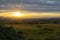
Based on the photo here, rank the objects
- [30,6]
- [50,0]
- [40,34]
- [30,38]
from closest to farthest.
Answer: [30,38], [40,34], [30,6], [50,0]

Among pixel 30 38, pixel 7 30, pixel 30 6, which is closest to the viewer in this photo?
pixel 7 30

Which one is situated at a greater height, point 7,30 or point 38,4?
point 38,4

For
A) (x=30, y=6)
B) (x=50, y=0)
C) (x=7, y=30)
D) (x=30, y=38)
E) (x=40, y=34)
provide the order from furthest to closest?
1. (x=50, y=0)
2. (x=30, y=6)
3. (x=40, y=34)
4. (x=30, y=38)
5. (x=7, y=30)

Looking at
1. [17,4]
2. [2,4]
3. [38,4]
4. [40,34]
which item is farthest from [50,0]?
[40,34]

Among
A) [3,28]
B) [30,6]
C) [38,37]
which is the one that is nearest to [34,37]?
[38,37]

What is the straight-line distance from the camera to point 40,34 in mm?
6973

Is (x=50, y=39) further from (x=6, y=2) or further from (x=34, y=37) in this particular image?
(x=6, y=2)

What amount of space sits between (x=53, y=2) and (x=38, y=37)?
40.4 ft

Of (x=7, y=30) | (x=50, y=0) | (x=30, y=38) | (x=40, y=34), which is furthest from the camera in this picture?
(x=50, y=0)

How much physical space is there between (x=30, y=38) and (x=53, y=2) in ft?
41.2

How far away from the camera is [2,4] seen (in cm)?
1825

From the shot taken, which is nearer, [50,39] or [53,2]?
[50,39]

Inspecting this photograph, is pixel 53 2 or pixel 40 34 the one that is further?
pixel 53 2

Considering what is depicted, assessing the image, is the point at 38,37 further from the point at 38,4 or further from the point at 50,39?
the point at 38,4
